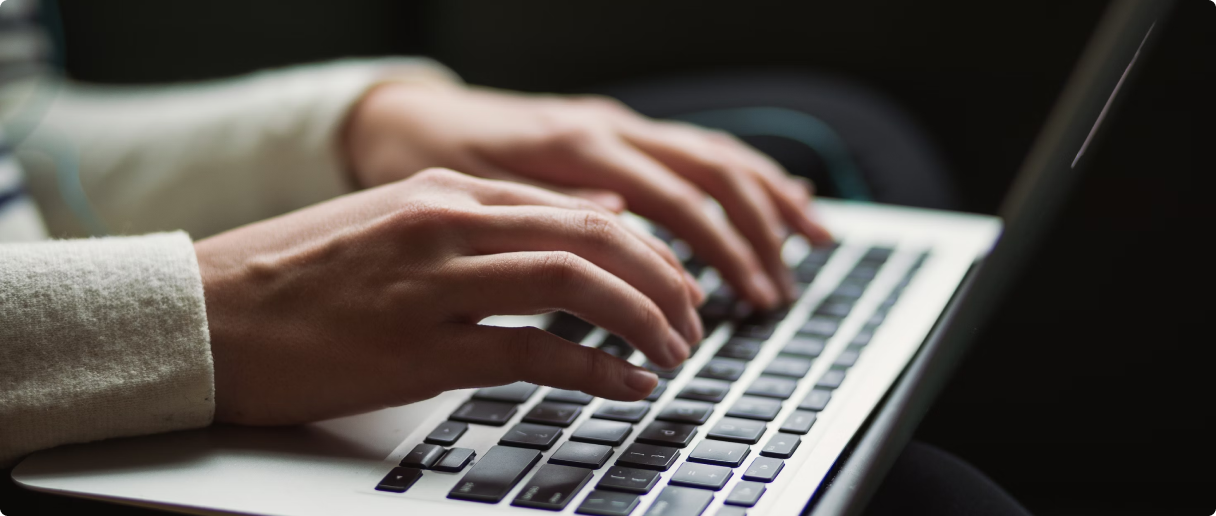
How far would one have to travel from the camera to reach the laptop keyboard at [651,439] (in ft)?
1.24

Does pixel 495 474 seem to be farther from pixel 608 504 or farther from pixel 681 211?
pixel 681 211

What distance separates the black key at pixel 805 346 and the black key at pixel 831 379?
0.03m


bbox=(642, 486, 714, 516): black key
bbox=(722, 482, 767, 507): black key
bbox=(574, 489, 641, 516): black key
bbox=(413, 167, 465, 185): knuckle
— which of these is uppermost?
bbox=(413, 167, 465, 185): knuckle

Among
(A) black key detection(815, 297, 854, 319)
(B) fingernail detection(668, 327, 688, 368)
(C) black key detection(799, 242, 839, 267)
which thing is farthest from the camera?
(C) black key detection(799, 242, 839, 267)

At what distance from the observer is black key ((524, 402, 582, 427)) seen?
445mm

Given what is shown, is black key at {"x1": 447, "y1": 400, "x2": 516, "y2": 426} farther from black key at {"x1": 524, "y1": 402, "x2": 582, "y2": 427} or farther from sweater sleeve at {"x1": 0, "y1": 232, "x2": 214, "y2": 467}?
sweater sleeve at {"x1": 0, "y1": 232, "x2": 214, "y2": 467}

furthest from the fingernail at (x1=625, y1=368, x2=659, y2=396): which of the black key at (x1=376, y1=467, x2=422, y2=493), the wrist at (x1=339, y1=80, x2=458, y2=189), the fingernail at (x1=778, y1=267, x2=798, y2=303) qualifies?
the wrist at (x1=339, y1=80, x2=458, y2=189)

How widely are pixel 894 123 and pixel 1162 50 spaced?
46 centimetres

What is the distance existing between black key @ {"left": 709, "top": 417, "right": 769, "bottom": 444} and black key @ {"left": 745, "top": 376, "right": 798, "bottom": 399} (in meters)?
0.04

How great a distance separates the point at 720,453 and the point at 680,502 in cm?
4

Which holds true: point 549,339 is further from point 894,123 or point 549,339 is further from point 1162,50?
point 894,123

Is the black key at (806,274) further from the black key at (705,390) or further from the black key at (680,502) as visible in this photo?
the black key at (680,502)

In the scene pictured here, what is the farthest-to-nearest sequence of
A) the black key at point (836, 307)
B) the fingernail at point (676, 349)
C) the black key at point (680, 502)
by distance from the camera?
the black key at point (836, 307) < the fingernail at point (676, 349) < the black key at point (680, 502)

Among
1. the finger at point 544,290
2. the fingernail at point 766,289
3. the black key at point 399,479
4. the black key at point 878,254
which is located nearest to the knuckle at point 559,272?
the finger at point 544,290
